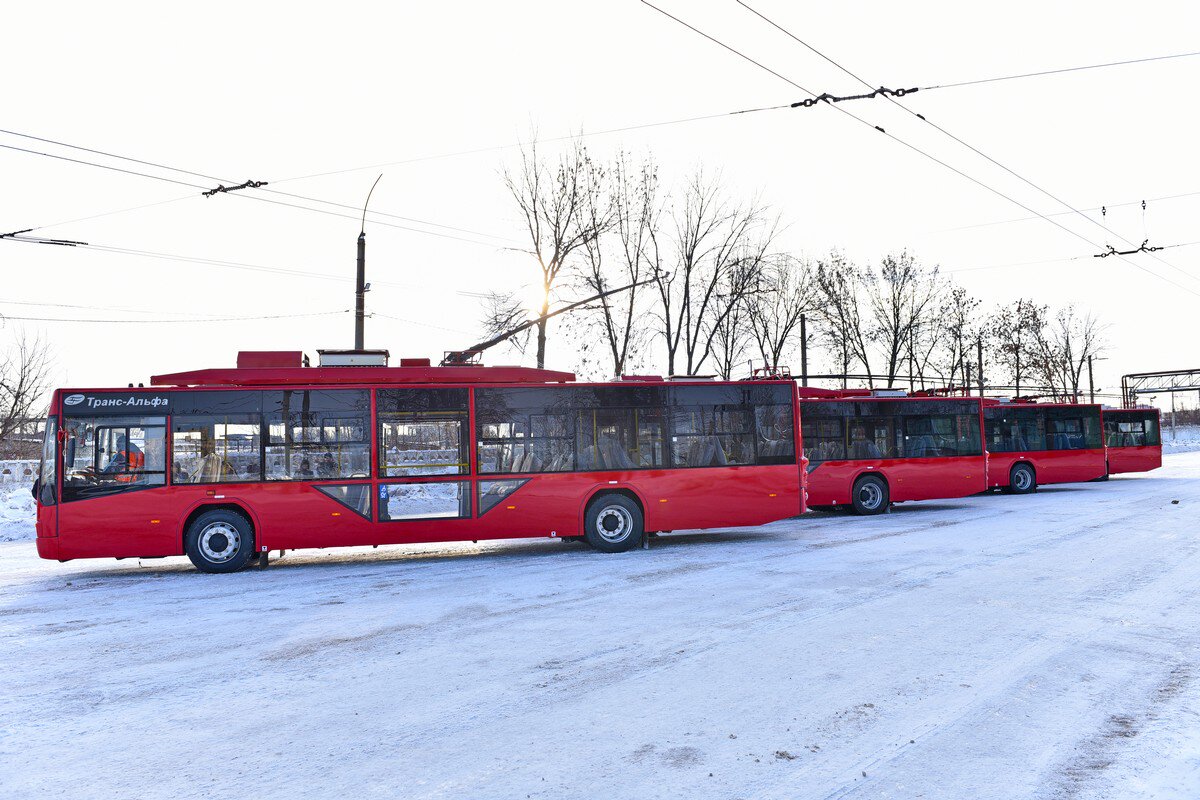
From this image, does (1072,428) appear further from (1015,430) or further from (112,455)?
(112,455)

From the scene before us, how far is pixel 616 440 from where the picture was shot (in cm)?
1379

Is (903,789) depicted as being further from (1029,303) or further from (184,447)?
(1029,303)

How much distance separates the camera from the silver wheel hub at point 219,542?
39.9 feet

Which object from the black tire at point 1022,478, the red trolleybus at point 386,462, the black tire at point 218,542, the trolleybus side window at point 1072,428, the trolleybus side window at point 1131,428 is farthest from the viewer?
the trolleybus side window at point 1131,428

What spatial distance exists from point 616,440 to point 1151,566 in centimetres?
739

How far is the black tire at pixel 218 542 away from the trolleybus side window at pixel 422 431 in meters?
2.13

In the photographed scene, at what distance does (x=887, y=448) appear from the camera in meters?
20.2

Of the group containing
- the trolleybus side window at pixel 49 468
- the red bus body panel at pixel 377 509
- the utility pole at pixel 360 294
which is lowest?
the red bus body panel at pixel 377 509

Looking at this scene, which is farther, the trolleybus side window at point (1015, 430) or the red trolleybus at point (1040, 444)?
the red trolleybus at point (1040, 444)

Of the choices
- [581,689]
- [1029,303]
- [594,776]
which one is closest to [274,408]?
[581,689]

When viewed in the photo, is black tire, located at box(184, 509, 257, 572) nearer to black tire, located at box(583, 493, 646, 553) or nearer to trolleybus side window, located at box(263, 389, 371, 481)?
trolleybus side window, located at box(263, 389, 371, 481)

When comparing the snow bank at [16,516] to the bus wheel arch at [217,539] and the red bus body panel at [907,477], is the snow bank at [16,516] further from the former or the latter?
the red bus body panel at [907,477]

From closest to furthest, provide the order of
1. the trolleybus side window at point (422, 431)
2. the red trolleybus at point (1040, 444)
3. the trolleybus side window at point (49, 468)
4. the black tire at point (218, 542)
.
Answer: the trolleybus side window at point (49, 468)
the black tire at point (218, 542)
the trolleybus side window at point (422, 431)
the red trolleybus at point (1040, 444)

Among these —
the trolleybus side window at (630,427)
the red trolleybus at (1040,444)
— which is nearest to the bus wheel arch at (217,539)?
the trolleybus side window at (630,427)
